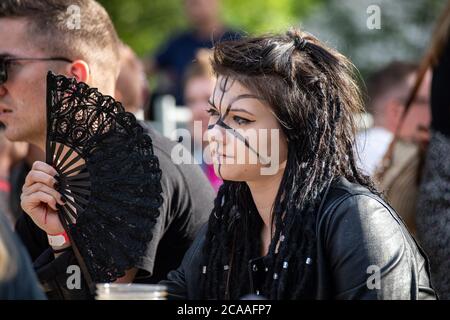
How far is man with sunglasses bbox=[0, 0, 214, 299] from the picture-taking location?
3643 millimetres

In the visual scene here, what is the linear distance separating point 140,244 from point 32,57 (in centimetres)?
98

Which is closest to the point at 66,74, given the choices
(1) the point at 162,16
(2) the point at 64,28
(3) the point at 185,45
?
(2) the point at 64,28

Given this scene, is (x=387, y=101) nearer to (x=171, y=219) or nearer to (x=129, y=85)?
(x=129, y=85)

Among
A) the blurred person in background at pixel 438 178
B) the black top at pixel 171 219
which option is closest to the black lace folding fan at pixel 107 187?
the black top at pixel 171 219

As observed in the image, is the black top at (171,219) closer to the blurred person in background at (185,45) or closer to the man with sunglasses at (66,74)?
A: the man with sunglasses at (66,74)

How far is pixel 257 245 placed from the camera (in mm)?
3080

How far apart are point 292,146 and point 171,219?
78 centimetres

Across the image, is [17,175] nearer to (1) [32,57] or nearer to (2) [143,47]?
(1) [32,57]

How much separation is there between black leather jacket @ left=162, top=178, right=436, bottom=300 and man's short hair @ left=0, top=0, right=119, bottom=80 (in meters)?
1.29

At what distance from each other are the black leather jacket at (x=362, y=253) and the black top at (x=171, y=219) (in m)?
0.70

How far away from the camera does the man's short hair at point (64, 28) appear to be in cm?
374
